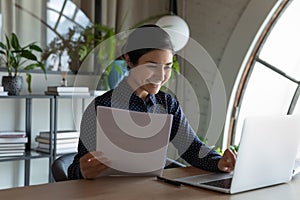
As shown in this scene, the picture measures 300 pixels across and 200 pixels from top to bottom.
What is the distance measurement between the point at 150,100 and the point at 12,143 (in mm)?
1403

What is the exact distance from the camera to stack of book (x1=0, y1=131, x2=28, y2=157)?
299 cm

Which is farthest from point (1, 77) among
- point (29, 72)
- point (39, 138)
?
point (39, 138)

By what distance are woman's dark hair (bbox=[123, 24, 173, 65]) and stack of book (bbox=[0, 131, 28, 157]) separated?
4.57 feet

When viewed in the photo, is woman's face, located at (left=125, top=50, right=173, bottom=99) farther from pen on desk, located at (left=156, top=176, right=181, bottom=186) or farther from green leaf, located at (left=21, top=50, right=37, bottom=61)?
green leaf, located at (left=21, top=50, right=37, bottom=61)

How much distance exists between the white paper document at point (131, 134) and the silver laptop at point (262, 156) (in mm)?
181

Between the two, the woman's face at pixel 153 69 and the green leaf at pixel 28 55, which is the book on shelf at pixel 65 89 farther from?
the woman's face at pixel 153 69

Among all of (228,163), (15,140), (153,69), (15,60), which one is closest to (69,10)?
(15,60)

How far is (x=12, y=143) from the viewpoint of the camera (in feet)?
9.97

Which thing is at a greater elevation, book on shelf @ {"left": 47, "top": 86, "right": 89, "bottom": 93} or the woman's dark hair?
the woman's dark hair

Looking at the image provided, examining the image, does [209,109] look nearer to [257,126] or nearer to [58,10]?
[58,10]

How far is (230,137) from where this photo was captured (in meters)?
3.64

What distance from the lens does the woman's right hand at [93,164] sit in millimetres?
1562

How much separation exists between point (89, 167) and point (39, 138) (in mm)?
1760

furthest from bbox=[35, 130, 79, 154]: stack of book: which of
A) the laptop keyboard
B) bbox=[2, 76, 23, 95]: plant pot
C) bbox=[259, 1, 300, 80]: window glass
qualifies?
the laptop keyboard
